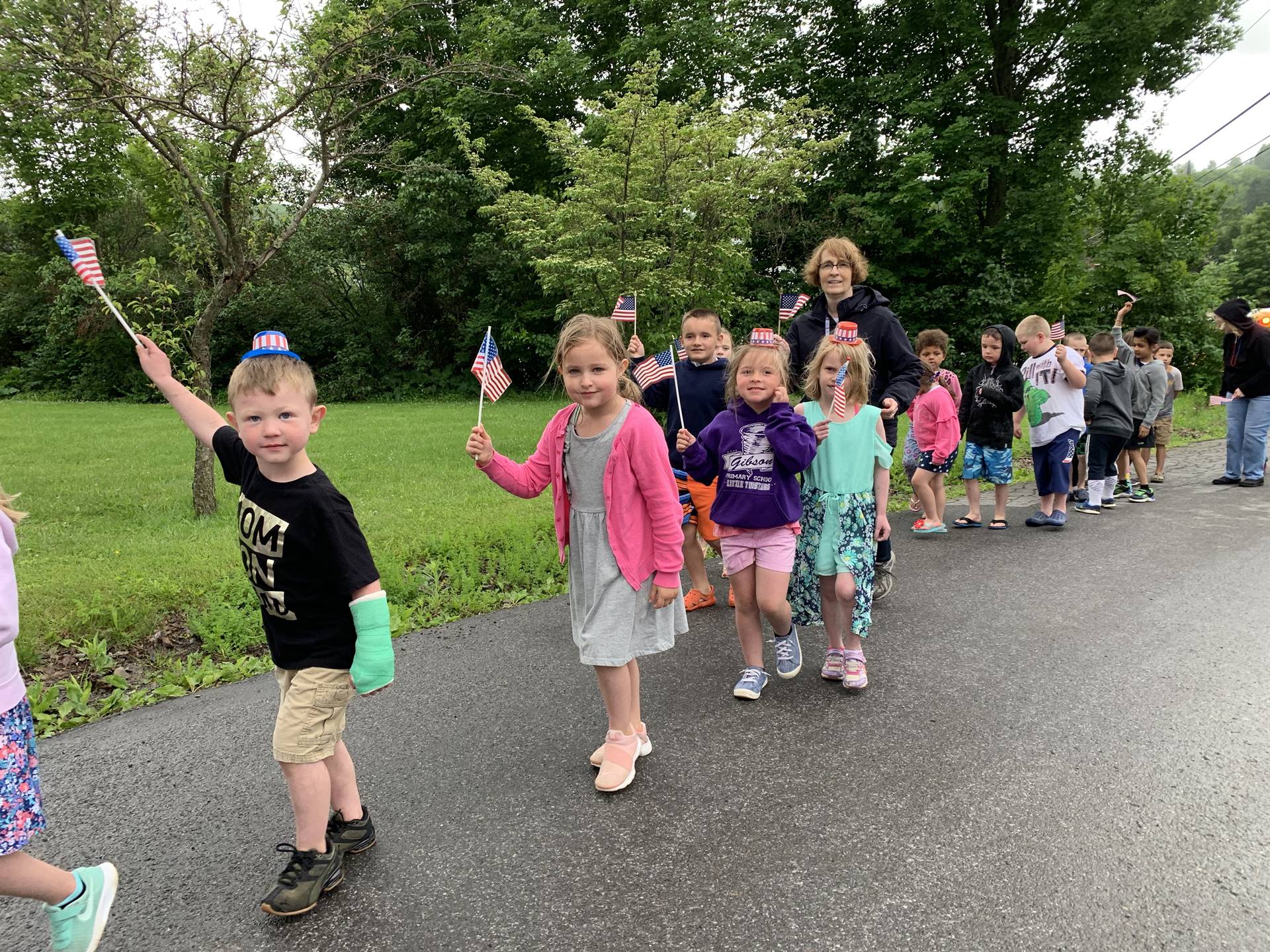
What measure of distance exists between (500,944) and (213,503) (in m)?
7.67

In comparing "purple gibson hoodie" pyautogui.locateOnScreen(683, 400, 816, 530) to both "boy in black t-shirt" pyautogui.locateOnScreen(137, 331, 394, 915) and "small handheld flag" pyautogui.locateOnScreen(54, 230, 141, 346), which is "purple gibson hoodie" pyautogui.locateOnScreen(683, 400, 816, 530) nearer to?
"boy in black t-shirt" pyautogui.locateOnScreen(137, 331, 394, 915)

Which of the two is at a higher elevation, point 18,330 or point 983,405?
point 18,330

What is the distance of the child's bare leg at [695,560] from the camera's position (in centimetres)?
528

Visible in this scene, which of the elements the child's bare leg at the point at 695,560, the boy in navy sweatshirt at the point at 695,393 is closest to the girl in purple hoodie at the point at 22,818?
the boy in navy sweatshirt at the point at 695,393

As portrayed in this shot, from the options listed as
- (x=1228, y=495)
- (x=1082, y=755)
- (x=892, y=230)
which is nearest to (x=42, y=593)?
(x=1082, y=755)

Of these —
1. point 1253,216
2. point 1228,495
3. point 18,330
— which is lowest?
point 1228,495

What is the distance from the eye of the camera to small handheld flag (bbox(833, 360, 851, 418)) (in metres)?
3.89

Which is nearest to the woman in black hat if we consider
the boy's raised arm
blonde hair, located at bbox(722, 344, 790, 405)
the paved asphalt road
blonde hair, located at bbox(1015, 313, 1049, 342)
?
blonde hair, located at bbox(1015, 313, 1049, 342)

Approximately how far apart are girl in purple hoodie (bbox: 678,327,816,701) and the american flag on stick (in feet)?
1.80

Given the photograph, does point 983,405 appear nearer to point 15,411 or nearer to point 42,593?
point 42,593

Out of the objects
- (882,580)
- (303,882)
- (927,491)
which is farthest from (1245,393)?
(303,882)

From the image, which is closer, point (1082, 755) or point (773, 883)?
point (773, 883)

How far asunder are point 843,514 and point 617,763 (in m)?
1.76

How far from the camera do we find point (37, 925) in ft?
7.97
